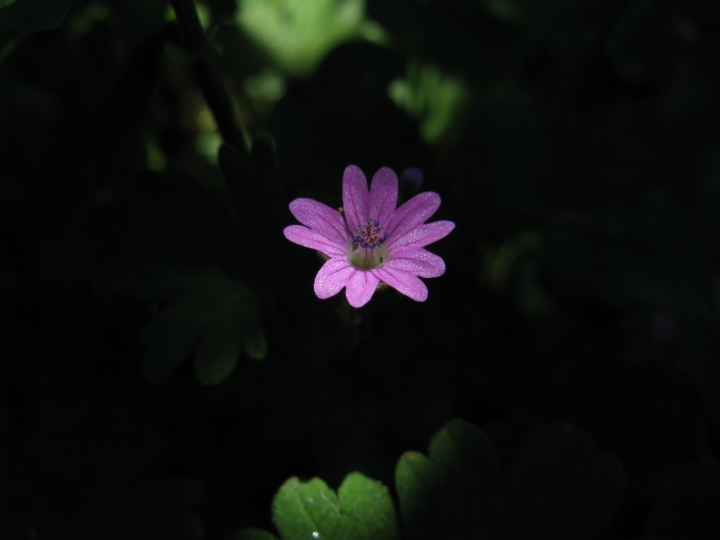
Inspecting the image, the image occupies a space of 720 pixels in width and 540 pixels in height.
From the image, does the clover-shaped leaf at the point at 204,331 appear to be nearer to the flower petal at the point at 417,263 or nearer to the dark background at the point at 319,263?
the dark background at the point at 319,263

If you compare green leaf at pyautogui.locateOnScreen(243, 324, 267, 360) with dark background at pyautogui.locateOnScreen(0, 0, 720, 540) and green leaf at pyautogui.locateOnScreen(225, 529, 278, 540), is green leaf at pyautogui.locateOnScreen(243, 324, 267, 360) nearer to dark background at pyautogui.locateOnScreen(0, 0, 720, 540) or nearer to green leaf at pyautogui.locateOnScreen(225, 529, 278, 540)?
dark background at pyautogui.locateOnScreen(0, 0, 720, 540)

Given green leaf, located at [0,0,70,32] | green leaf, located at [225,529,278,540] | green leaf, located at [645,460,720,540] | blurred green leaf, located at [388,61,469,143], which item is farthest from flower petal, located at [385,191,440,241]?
blurred green leaf, located at [388,61,469,143]

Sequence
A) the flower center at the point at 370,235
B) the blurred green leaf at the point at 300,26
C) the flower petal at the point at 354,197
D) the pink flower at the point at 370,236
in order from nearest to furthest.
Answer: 1. the pink flower at the point at 370,236
2. the flower petal at the point at 354,197
3. the flower center at the point at 370,235
4. the blurred green leaf at the point at 300,26

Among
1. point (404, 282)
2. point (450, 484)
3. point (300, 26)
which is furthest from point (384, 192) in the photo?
point (300, 26)

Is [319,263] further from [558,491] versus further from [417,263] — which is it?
[558,491]

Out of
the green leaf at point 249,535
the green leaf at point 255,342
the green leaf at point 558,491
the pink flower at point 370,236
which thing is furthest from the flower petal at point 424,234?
the green leaf at point 249,535

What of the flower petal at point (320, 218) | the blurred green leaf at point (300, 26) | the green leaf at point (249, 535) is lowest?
the green leaf at point (249, 535)
